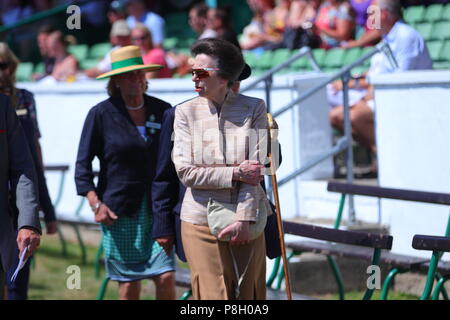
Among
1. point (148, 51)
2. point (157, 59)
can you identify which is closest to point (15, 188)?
point (157, 59)

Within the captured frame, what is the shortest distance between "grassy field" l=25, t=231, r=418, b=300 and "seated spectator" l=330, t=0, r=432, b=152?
155 cm

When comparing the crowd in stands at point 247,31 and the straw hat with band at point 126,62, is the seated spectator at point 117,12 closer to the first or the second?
the crowd in stands at point 247,31

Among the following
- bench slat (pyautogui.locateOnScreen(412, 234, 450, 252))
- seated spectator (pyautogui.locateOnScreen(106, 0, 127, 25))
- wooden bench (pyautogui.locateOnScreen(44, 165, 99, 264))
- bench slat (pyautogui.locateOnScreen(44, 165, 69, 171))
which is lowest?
wooden bench (pyautogui.locateOnScreen(44, 165, 99, 264))

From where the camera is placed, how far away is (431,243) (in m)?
5.26

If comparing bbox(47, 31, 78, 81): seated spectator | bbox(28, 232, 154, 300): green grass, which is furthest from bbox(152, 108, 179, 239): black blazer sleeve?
bbox(47, 31, 78, 81): seated spectator

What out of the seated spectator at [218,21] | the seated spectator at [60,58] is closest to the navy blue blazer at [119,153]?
the seated spectator at [218,21]

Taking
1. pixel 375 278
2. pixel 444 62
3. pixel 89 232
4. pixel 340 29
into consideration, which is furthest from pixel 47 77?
pixel 375 278

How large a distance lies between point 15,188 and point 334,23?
676cm

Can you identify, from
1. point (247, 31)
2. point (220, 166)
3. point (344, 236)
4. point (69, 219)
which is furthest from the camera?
point (247, 31)

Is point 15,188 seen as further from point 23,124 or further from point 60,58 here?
point 60,58

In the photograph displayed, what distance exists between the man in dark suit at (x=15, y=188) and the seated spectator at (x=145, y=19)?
27.1 feet

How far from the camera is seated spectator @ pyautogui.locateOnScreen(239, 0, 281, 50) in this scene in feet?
39.2

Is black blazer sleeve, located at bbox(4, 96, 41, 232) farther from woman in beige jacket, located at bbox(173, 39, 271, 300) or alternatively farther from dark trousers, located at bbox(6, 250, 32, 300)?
dark trousers, located at bbox(6, 250, 32, 300)

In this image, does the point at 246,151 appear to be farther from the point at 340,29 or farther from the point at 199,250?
the point at 340,29
